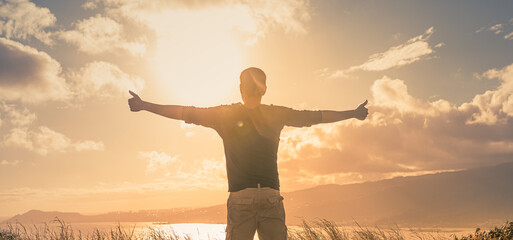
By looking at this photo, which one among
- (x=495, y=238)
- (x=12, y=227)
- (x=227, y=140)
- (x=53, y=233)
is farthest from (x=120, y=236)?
(x=495, y=238)

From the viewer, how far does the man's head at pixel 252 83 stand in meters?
3.99

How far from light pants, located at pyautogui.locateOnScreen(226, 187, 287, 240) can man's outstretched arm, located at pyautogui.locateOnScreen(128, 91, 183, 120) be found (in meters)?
1.10

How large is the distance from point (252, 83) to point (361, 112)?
6.30 ft

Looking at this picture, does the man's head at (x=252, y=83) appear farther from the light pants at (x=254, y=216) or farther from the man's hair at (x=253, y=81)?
the light pants at (x=254, y=216)

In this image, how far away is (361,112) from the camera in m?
5.17

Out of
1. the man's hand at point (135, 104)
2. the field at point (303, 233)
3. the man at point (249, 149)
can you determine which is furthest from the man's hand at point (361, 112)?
the field at point (303, 233)

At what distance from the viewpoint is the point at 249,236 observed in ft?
12.1

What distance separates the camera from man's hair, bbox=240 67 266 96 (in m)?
3.99

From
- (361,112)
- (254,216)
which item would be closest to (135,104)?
(254,216)

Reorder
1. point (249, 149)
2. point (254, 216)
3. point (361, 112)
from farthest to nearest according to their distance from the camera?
point (361, 112), point (249, 149), point (254, 216)

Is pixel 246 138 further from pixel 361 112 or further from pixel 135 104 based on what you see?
pixel 361 112

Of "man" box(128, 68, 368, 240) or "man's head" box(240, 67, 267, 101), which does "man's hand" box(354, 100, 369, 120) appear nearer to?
"man" box(128, 68, 368, 240)

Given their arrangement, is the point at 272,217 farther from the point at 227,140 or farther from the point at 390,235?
the point at 390,235

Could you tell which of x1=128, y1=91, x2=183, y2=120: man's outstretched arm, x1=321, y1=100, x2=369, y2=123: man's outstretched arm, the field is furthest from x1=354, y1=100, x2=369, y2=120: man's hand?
the field
